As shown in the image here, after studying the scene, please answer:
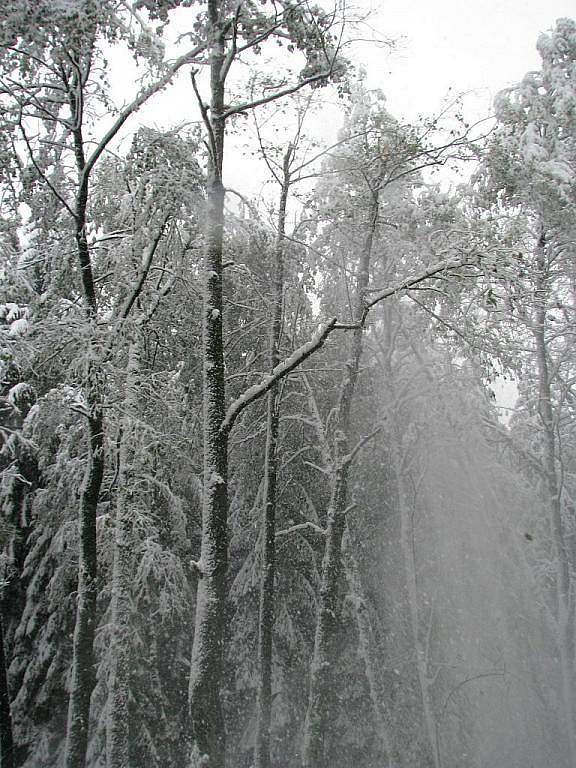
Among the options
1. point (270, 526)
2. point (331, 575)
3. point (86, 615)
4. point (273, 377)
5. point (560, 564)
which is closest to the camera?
point (273, 377)

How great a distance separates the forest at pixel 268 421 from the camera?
631 cm

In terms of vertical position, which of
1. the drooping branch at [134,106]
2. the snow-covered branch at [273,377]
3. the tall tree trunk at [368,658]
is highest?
the drooping branch at [134,106]

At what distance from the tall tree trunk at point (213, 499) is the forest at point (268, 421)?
0.03 m

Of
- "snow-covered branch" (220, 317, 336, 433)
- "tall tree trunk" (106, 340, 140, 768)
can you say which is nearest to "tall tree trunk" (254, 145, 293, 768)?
"tall tree trunk" (106, 340, 140, 768)

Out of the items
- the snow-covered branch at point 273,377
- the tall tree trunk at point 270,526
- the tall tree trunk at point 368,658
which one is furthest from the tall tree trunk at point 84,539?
the tall tree trunk at point 368,658

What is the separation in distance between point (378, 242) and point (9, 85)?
781cm

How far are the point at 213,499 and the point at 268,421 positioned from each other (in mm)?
4722

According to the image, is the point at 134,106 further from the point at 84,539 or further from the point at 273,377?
the point at 84,539

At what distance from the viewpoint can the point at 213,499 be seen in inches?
231

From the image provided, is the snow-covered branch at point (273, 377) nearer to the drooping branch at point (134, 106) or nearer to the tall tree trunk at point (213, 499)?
the tall tree trunk at point (213, 499)

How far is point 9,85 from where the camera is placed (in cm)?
629

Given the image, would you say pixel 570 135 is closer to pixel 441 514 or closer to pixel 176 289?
pixel 176 289

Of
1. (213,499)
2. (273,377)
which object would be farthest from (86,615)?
(273,377)

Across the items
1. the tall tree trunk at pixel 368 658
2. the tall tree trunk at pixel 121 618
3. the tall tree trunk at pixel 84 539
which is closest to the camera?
the tall tree trunk at pixel 84 539
